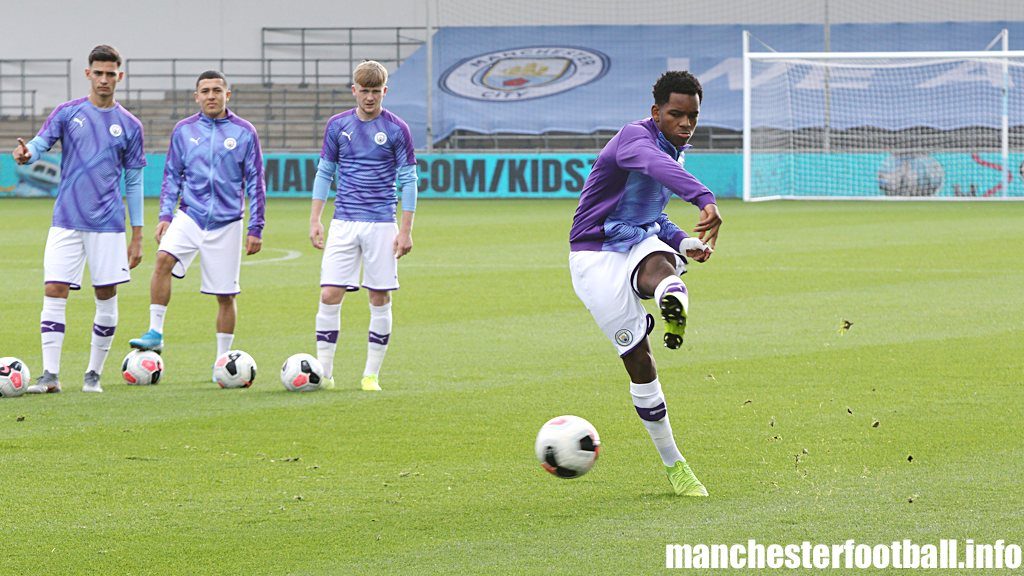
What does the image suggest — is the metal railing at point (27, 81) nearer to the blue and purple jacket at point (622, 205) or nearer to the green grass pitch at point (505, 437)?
the green grass pitch at point (505, 437)

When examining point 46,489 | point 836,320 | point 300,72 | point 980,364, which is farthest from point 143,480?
point 300,72

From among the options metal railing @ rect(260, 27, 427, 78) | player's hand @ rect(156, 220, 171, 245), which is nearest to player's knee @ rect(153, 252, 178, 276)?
player's hand @ rect(156, 220, 171, 245)

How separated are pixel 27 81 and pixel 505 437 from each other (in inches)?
1260

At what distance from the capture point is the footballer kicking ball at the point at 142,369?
8.98 metres

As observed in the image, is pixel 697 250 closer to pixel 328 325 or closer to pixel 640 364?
pixel 640 364

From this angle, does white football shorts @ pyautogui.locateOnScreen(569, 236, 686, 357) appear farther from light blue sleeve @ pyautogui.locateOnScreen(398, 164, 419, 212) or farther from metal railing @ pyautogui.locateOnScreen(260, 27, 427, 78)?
metal railing @ pyautogui.locateOnScreen(260, 27, 427, 78)

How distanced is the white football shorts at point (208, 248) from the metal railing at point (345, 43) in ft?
91.1

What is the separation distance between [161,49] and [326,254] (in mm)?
29951

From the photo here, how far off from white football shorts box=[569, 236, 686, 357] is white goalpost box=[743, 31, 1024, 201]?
2264 cm

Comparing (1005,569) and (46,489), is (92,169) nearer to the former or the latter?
(46,489)

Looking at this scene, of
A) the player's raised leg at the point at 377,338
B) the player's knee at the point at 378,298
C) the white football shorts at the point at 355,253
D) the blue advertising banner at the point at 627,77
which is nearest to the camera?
the player's raised leg at the point at 377,338

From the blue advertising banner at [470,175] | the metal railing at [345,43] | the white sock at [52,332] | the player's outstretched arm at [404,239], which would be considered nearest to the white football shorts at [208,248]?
the white sock at [52,332]

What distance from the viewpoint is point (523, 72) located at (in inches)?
1527

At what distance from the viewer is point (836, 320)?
11789 mm
